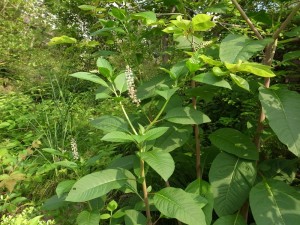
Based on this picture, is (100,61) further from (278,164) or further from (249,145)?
(278,164)

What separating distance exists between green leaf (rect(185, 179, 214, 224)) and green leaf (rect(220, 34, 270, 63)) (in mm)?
597

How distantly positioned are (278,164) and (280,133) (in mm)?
538

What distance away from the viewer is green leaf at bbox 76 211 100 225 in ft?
4.18

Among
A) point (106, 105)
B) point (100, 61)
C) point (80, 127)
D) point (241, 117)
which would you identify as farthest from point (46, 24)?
point (100, 61)

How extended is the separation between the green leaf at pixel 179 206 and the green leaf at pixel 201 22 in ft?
2.19

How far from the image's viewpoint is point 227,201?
1.39 metres

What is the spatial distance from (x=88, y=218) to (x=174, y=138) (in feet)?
1.70

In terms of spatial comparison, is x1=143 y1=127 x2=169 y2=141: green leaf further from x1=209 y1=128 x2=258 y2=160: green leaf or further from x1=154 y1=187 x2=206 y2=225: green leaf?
x1=209 y1=128 x2=258 y2=160: green leaf

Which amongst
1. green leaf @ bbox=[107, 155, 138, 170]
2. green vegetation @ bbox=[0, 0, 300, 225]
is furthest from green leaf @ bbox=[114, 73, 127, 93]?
green leaf @ bbox=[107, 155, 138, 170]

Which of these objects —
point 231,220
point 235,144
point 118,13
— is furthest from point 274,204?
point 118,13

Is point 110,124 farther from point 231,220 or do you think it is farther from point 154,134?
point 231,220

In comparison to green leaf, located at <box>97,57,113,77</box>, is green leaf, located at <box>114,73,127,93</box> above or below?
below

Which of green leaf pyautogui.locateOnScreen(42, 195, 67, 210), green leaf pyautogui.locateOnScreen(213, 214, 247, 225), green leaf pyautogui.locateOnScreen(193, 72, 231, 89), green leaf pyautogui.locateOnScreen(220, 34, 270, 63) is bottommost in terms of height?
green leaf pyautogui.locateOnScreen(213, 214, 247, 225)

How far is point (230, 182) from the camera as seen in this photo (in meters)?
1.42
